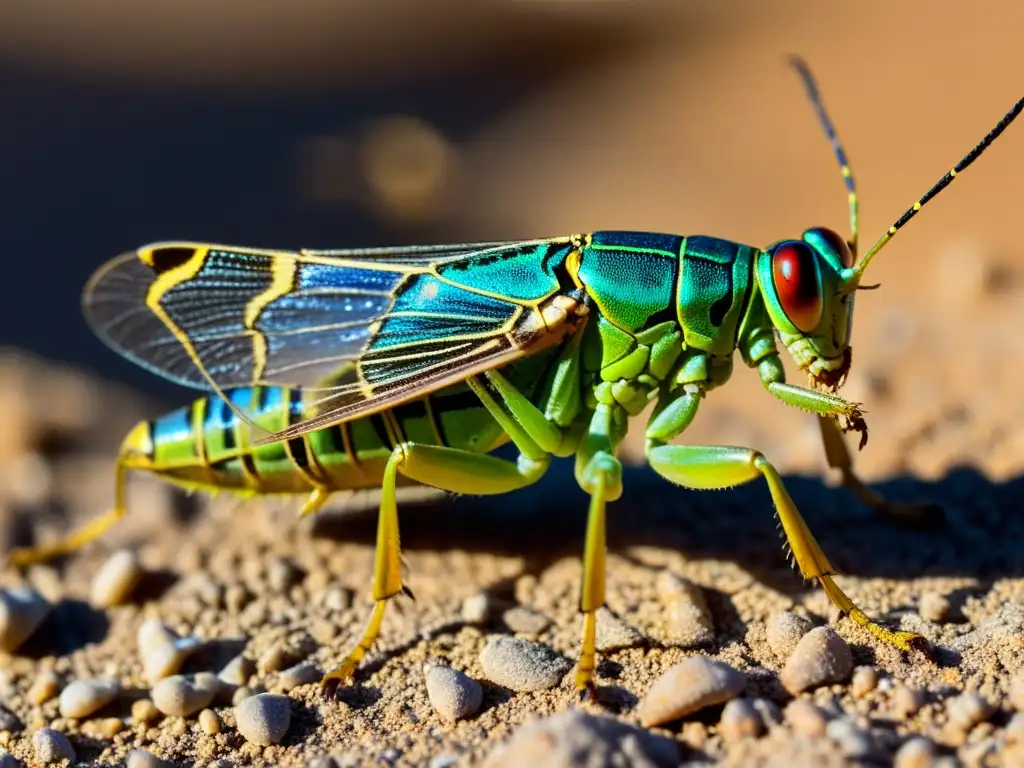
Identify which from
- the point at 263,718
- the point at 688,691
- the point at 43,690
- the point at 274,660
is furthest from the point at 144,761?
the point at 688,691

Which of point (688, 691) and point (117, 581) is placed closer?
point (688, 691)

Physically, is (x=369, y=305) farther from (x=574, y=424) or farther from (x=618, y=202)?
(x=618, y=202)

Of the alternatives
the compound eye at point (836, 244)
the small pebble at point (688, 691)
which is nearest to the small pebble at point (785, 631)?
the small pebble at point (688, 691)

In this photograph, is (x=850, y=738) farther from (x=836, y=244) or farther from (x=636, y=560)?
(x=836, y=244)

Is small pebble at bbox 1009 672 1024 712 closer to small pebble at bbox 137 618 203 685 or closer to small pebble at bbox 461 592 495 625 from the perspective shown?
small pebble at bbox 461 592 495 625

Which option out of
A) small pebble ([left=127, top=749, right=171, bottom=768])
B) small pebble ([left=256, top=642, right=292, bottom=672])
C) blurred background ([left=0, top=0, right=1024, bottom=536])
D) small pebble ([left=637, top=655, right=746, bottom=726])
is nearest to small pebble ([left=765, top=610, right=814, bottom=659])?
small pebble ([left=637, top=655, right=746, bottom=726])

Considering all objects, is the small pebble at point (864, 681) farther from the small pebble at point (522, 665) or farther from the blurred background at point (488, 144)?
the blurred background at point (488, 144)
